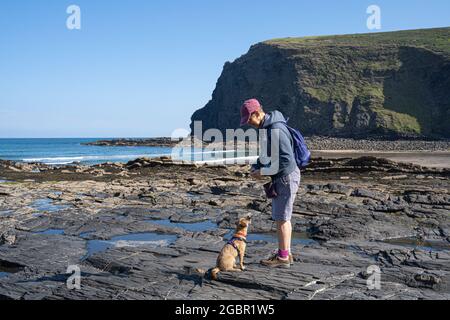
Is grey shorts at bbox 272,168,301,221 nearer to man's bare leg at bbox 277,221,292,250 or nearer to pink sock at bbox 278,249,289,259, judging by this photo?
man's bare leg at bbox 277,221,292,250

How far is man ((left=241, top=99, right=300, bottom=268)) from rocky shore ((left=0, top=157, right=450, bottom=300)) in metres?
0.93

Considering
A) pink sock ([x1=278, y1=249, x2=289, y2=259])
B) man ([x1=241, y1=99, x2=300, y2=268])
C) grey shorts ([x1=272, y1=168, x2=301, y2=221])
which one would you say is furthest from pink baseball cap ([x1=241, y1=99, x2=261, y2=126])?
pink sock ([x1=278, y1=249, x2=289, y2=259])

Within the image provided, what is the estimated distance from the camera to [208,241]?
9875 mm

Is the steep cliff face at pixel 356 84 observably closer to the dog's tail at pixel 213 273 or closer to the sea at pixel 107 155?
the sea at pixel 107 155

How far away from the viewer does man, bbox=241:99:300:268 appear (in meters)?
6.38

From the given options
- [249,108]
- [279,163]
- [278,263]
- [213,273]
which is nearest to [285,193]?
[279,163]

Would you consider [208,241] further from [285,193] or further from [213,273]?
[285,193]

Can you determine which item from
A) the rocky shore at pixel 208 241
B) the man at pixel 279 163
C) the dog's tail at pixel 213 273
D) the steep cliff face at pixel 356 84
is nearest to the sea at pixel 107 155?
the rocky shore at pixel 208 241

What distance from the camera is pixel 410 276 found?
6848 millimetres

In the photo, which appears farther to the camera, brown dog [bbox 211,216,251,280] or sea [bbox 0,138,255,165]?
sea [bbox 0,138,255,165]

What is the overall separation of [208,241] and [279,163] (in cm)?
414
